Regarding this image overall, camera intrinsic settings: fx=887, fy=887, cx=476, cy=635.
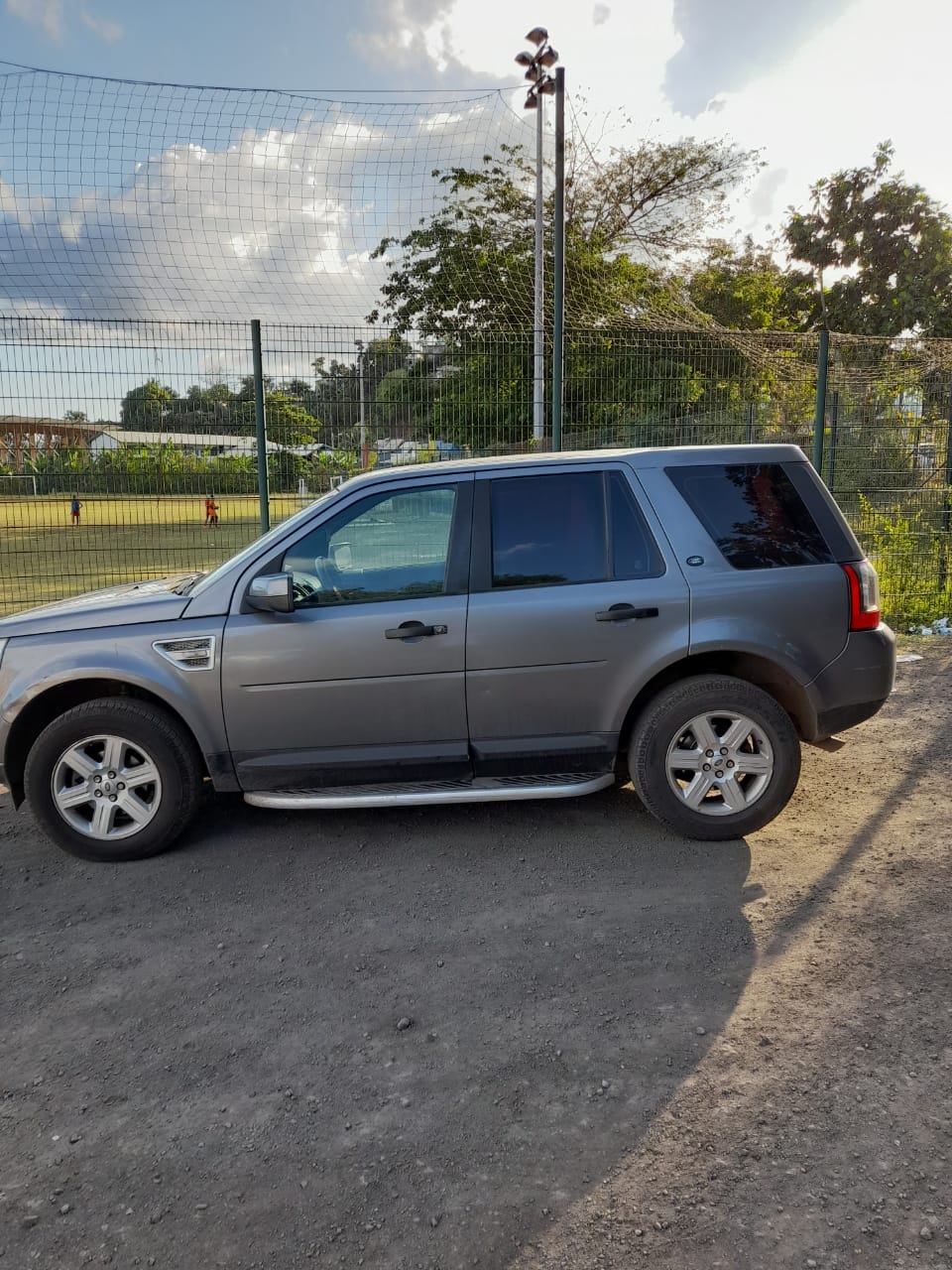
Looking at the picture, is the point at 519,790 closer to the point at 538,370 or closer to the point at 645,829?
the point at 645,829

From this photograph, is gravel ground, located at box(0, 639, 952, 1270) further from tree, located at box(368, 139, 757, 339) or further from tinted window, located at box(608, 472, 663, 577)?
tree, located at box(368, 139, 757, 339)

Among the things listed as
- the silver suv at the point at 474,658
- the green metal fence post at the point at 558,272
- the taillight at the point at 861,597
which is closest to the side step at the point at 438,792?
the silver suv at the point at 474,658

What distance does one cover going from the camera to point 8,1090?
2.64m

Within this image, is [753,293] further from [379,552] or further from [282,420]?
[379,552]

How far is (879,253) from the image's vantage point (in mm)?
33188

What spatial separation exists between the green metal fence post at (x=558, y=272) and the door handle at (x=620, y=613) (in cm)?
469

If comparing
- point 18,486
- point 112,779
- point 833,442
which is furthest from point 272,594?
point 833,442

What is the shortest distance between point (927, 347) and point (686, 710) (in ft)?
26.6

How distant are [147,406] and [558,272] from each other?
3969 millimetres

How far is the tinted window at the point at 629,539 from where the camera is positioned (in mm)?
4234

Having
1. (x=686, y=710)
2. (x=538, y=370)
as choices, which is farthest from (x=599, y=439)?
(x=686, y=710)

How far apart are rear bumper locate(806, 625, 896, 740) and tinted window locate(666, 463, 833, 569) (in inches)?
18.2

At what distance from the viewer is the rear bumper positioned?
4270 mm

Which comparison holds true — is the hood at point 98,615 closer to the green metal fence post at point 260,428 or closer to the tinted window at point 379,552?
the tinted window at point 379,552
